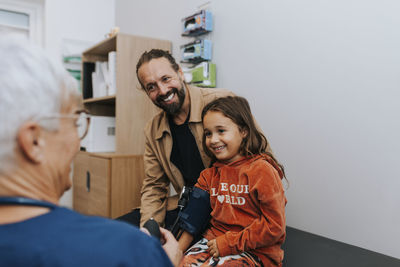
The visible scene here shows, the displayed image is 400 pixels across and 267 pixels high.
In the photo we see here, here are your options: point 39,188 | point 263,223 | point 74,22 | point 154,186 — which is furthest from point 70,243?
point 74,22

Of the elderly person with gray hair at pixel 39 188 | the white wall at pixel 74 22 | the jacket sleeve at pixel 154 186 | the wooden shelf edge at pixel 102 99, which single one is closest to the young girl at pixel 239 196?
the jacket sleeve at pixel 154 186

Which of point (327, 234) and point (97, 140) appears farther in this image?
point (97, 140)

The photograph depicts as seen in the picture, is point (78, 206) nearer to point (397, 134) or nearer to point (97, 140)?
point (97, 140)

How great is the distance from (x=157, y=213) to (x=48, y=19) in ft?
8.64

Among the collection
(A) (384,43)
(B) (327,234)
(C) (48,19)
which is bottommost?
(B) (327,234)

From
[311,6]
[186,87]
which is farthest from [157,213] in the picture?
[311,6]

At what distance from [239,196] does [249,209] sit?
6cm

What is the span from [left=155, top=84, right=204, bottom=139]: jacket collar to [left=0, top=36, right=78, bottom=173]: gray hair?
109 centimetres

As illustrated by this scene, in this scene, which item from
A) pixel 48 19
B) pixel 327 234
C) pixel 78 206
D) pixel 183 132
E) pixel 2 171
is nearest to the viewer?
pixel 2 171

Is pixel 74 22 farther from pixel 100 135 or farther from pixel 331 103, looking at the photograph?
pixel 331 103

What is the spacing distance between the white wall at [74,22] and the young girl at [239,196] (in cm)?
253

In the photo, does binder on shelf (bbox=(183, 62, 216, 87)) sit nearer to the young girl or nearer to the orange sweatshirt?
the young girl

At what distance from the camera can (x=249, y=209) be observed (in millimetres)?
1186

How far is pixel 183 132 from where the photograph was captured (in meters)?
1.69
